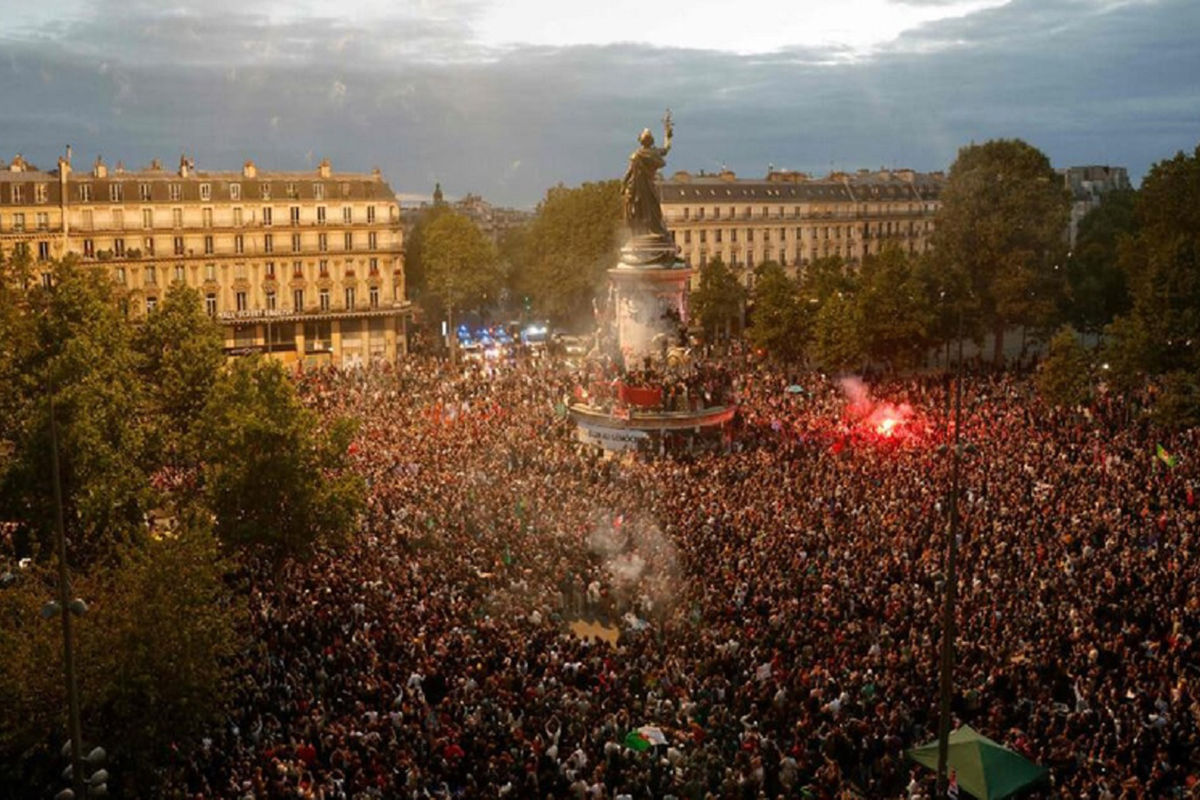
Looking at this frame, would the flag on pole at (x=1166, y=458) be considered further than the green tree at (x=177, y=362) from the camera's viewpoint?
No

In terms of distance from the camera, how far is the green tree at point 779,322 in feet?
205

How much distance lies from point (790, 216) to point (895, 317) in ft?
158

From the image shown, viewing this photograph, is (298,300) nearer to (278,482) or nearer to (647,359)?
(647,359)

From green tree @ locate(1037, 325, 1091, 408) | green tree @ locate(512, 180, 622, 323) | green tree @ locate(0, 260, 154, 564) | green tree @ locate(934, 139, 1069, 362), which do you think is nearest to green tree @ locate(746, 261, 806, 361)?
green tree @ locate(934, 139, 1069, 362)

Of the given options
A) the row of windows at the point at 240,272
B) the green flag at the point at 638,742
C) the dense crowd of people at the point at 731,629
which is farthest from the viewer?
the row of windows at the point at 240,272

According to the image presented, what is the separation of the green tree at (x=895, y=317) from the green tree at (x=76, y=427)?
116 ft

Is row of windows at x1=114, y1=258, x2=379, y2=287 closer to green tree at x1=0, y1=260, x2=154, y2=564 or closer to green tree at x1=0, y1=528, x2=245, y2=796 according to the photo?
green tree at x1=0, y1=260, x2=154, y2=564

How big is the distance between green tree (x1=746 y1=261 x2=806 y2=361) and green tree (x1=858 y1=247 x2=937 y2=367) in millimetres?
5901

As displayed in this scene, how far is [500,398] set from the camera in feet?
173

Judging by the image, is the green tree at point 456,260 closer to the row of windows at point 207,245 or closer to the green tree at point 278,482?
the row of windows at point 207,245

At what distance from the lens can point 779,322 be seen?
62688 millimetres

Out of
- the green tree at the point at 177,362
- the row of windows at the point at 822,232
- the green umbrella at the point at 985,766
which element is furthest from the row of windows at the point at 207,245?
the green umbrella at the point at 985,766

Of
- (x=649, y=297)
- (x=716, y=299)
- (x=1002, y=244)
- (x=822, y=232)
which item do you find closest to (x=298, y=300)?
(x=716, y=299)

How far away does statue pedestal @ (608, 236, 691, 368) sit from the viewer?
1898 inches
